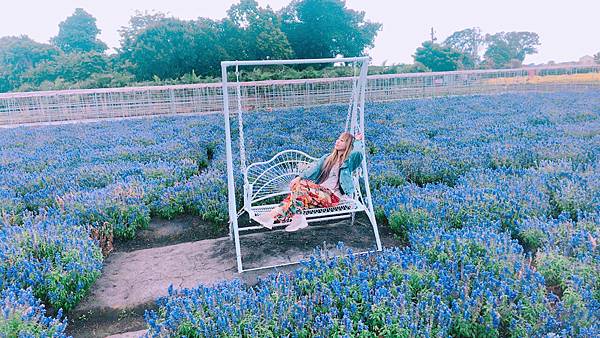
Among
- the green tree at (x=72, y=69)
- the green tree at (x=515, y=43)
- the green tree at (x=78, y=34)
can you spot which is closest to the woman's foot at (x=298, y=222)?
the green tree at (x=72, y=69)

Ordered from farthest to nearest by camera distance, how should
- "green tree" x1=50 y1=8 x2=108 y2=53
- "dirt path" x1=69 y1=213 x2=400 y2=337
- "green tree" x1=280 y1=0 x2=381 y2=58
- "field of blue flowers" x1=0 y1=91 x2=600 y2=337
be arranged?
1. "green tree" x1=50 y1=8 x2=108 y2=53
2. "green tree" x1=280 y1=0 x2=381 y2=58
3. "dirt path" x1=69 y1=213 x2=400 y2=337
4. "field of blue flowers" x1=0 y1=91 x2=600 y2=337

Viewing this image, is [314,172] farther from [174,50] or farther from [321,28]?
[321,28]

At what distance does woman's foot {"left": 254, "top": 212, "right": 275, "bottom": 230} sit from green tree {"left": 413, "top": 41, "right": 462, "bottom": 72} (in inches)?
1651

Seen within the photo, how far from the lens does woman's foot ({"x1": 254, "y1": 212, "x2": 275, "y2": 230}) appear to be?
13.2 ft

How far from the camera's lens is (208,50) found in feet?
108

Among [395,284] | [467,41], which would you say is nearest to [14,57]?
[395,284]

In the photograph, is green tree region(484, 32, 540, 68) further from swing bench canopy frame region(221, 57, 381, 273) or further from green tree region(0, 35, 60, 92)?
swing bench canopy frame region(221, 57, 381, 273)

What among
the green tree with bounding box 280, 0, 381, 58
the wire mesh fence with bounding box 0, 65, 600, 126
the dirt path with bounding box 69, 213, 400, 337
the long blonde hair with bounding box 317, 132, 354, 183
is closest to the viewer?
the dirt path with bounding box 69, 213, 400, 337

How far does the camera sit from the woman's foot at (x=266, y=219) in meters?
4.02

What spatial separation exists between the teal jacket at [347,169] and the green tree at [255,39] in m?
30.3

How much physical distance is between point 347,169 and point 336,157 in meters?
0.21

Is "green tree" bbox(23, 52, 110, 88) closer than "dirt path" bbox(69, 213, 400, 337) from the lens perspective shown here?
No

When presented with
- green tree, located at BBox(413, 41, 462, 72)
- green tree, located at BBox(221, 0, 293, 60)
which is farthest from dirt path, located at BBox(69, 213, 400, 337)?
green tree, located at BBox(413, 41, 462, 72)

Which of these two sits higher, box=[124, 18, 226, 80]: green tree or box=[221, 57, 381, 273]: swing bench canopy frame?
box=[124, 18, 226, 80]: green tree
